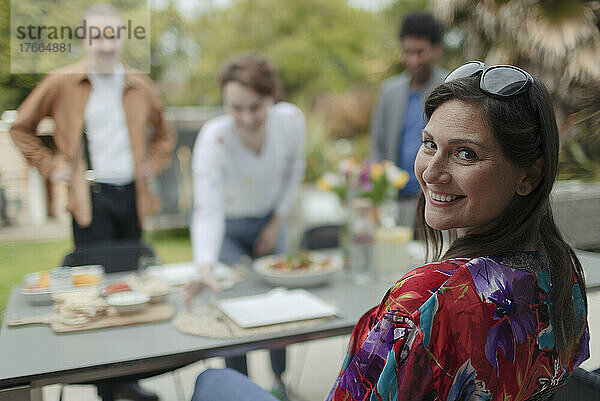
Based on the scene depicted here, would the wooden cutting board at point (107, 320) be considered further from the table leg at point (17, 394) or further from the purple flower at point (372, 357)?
the purple flower at point (372, 357)

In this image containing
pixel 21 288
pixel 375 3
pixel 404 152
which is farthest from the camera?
pixel 375 3

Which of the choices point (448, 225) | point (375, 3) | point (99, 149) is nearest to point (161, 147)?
point (99, 149)

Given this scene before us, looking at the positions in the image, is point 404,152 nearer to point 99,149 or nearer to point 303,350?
point 303,350

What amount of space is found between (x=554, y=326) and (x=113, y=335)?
36.9 inches

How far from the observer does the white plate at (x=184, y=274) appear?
185 centimetres

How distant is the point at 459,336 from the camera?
81 centimetres

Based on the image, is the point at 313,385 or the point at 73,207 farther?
the point at 313,385

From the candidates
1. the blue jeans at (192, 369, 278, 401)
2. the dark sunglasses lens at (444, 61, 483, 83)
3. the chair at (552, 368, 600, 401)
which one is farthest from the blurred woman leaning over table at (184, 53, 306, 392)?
the dark sunglasses lens at (444, 61, 483, 83)

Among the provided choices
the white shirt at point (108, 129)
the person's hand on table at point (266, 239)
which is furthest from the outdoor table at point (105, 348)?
the person's hand on table at point (266, 239)

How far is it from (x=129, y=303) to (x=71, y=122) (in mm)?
687

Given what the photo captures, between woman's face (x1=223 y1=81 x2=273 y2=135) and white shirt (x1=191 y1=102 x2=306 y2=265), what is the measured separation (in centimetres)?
5

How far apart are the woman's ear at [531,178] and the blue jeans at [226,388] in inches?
22.2

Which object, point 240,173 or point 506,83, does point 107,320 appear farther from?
point 506,83

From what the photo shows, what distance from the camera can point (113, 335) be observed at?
140cm
